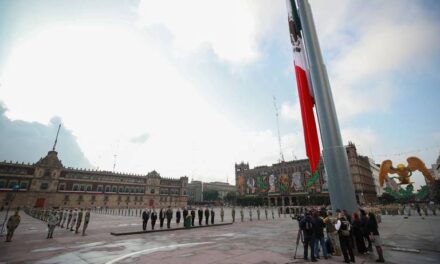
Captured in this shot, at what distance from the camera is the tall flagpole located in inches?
289

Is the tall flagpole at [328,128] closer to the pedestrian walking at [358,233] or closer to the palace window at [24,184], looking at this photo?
the pedestrian walking at [358,233]

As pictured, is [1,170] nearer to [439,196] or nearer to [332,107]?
[332,107]

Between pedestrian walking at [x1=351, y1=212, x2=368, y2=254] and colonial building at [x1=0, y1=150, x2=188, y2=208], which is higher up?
colonial building at [x1=0, y1=150, x2=188, y2=208]

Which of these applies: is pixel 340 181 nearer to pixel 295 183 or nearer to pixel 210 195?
pixel 295 183

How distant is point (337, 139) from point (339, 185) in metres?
1.68

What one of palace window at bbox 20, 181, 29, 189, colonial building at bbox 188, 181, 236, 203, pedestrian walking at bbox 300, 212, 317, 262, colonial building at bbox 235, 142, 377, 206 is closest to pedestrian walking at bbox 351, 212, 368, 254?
pedestrian walking at bbox 300, 212, 317, 262

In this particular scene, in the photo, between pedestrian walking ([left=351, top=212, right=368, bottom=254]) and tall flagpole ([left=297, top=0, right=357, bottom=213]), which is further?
tall flagpole ([left=297, top=0, right=357, bottom=213])

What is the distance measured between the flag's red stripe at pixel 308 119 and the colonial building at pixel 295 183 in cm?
5915

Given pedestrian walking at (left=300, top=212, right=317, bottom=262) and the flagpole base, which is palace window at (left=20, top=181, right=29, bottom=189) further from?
the flagpole base

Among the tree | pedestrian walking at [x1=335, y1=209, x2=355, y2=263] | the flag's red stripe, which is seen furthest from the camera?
the tree

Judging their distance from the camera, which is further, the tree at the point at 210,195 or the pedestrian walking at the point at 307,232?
the tree at the point at 210,195

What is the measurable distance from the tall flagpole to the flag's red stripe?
2.00 feet

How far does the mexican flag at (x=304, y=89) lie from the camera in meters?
8.68

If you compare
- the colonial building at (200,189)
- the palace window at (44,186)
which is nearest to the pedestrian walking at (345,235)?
the palace window at (44,186)
